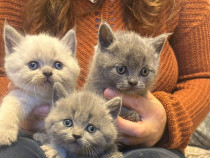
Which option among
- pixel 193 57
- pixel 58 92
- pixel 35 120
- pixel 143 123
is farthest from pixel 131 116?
pixel 193 57

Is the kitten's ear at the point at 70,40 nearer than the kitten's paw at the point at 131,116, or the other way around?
the kitten's paw at the point at 131,116

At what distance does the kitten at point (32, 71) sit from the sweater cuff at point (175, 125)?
0.51 m

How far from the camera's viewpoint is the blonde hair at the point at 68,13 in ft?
4.98

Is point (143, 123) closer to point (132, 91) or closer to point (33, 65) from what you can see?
point (132, 91)

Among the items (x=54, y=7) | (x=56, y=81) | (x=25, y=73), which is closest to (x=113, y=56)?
(x=56, y=81)

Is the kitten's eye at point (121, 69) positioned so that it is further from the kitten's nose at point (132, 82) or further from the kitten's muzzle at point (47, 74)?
the kitten's muzzle at point (47, 74)

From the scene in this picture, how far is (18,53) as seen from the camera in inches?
50.7

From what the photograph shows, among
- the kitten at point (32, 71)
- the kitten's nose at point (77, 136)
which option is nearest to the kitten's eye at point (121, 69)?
the kitten at point (32, 71)

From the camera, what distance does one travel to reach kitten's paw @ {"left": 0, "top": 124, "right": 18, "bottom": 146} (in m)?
1.05

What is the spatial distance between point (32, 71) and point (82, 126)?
38 cm

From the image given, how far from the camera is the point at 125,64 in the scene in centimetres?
117

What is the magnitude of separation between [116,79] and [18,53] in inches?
20.5

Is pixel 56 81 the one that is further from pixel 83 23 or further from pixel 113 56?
pixel 83 23

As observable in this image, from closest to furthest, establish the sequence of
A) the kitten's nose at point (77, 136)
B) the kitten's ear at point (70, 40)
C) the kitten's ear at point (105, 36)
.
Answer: the kitten's nose at point (77, 136) < the kitten's ear at point (105, 36) < the kitten's ear at point (70, 40)
